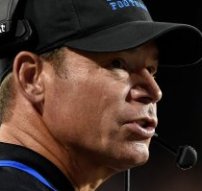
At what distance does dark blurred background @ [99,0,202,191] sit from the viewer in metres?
2.15

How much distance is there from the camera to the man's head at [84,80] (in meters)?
0.77

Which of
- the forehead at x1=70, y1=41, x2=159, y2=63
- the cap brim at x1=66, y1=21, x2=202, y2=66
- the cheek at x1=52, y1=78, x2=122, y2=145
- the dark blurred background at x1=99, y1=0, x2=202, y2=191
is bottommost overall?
the dark blurred background at x1=99, y1=0, x2=202, y2=191

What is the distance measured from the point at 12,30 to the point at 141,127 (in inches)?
9.5

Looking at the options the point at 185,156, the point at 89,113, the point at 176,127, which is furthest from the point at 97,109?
the point at 176,127

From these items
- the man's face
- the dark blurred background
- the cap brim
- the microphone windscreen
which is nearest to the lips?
the man's face

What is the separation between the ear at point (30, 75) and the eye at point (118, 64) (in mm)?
108

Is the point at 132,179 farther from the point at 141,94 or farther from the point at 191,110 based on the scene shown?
the point at 141,94

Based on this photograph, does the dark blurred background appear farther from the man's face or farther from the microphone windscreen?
the man's face

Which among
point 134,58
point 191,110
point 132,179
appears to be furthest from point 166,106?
point 134,58

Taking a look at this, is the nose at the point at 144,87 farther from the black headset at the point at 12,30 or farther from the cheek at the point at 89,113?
the black headset at the point at 12,30

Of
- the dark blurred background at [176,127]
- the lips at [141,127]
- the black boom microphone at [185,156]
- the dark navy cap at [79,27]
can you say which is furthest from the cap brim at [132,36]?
the dark blurred background at [176,127]

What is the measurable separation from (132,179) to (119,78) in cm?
147

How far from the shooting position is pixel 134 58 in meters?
0.79

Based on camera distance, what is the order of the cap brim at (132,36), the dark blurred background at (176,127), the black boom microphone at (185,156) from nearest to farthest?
the cap brim at (132,36)
the black boom microphone at (185,156)
the dark blurred background at (176,127)
